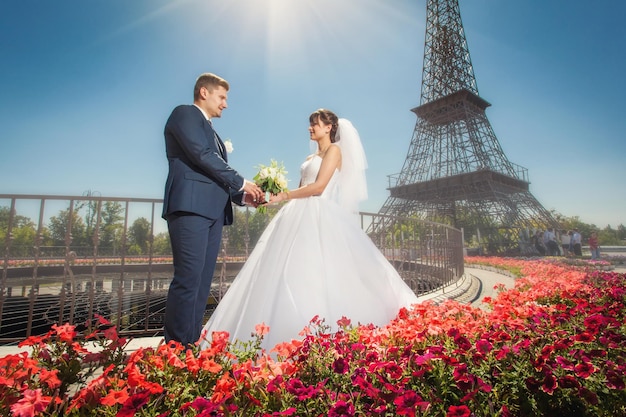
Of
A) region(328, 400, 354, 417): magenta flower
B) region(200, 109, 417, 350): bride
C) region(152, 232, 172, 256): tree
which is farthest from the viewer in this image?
region(152, 232, 172, 256): tree

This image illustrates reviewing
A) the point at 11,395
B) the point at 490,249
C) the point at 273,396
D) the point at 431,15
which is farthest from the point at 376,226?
the point at 431,15

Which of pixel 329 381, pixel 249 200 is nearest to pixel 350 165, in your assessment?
pixel 249 200

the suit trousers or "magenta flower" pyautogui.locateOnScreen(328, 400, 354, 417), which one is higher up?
the suit trousers

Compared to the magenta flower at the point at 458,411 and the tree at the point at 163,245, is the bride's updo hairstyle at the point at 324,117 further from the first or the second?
the tree at the point at 163,245

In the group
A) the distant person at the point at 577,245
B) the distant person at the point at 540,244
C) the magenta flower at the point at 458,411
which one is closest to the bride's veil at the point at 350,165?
the magenta flower at the point at 458,411

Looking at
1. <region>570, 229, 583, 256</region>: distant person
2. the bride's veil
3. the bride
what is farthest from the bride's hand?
<region>570, 229, 583, 256</region>: distant person

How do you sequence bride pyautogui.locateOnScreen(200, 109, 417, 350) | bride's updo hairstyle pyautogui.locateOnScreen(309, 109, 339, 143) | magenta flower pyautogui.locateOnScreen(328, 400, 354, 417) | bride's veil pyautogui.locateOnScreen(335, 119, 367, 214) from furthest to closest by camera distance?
bride's veil pyautogui.locateOnScreen(335, 119, 367, 214), bride's updo hairstyle pyautogui.locateOnScreen(309, 109, 339, 143), bride pyautogui.locateOnScreen(200, 109, 417, 350), magenta flower pyautogui.locateOnScreen(328, 400, 354, 417)

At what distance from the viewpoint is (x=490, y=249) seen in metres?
29.1

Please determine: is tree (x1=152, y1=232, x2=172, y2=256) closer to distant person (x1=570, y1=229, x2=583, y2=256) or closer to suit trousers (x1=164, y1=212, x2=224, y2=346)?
suit trousers (x1=164, y1=212, x2=224, y2=346)

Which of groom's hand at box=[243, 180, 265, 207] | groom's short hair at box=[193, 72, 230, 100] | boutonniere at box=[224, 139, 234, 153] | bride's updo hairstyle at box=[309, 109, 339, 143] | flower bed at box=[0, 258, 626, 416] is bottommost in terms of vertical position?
flower bed at box=[0, 258, 626, 416]

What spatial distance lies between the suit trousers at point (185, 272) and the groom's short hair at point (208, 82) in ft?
3.37

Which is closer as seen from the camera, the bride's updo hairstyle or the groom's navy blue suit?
the groom's navy blue suit

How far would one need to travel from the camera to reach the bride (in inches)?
99.7

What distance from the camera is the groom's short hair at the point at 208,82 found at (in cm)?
256
